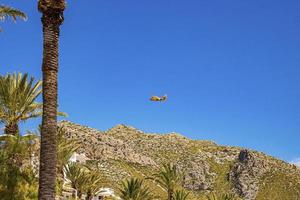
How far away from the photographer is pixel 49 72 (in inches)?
714

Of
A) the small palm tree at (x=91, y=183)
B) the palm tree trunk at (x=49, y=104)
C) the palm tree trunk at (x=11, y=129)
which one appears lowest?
the palm tree trunk at (x=49, y=104)

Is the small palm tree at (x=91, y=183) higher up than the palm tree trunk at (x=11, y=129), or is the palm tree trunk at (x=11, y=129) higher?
the small palm tree at (x=91, y=183)

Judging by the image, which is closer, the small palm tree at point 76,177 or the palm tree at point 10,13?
the palm tree at point 10,13

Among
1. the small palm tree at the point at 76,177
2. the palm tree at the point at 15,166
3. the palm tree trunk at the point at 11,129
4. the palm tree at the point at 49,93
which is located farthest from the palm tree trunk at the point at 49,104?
the small palm tree at the point at 76,177

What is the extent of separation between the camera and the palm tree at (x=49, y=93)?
17.1 meters

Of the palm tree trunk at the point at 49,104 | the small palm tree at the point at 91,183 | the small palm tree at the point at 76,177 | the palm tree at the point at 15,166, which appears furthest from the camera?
the small palm tree at the point at 91,183

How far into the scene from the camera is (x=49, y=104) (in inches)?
706

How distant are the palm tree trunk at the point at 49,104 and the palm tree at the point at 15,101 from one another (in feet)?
71.4

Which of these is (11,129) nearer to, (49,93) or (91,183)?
(49,93)

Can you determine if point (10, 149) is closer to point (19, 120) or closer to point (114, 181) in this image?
point (19, 120)

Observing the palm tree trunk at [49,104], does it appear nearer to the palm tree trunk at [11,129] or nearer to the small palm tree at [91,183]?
the palm tree trunk at [11,129]

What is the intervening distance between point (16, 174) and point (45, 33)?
16.3m

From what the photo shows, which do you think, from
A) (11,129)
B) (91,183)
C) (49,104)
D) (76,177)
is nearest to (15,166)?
(11,129)

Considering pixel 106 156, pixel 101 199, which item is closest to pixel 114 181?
pixel 106 156
